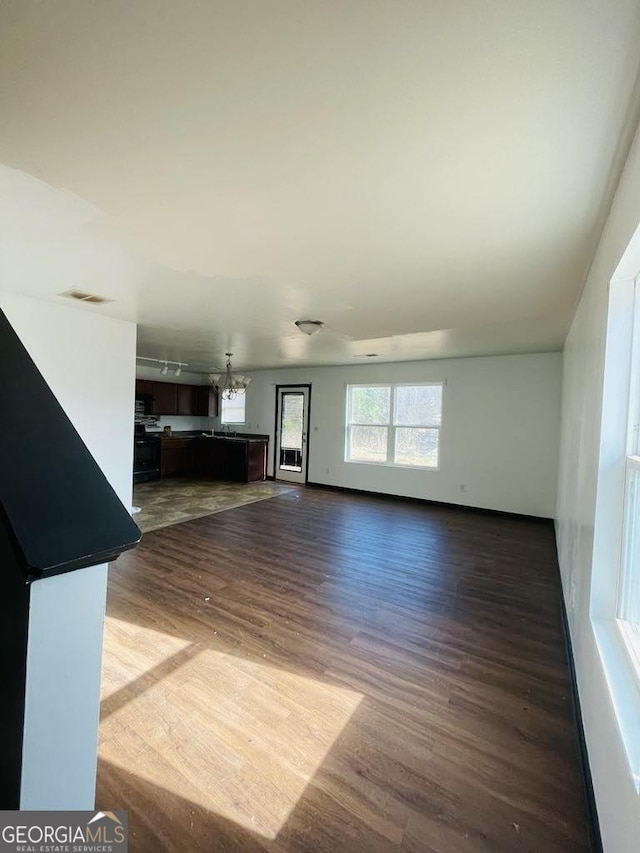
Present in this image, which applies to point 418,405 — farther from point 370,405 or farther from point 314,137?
point 314,137

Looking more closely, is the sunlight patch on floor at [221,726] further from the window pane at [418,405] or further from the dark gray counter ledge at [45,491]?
the window pane at [418,405]

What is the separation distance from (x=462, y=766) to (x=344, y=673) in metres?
0.70

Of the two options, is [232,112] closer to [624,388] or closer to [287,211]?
[287,211]

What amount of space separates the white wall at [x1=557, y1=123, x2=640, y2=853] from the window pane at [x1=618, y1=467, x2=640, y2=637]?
0.34 ft

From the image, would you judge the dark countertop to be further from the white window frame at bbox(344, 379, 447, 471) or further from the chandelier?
the white window frame at bbox(344, 379, 447, 471)

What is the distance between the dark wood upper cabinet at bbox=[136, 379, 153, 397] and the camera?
Answer: 294 inches

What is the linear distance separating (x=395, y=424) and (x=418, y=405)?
513 mm

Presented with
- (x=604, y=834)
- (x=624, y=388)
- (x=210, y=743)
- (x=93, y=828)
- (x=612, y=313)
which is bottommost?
(x=210, y=743)

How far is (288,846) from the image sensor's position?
1.23 meters

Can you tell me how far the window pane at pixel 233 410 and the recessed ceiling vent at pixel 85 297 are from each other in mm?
5299

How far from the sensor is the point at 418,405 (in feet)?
20.5

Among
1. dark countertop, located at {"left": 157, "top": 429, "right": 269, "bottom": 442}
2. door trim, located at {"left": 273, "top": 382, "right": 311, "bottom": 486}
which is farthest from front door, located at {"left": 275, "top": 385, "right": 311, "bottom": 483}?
dark countertop, located at {"left": 157, "top": 429, "right": 269, "bottom": 442}

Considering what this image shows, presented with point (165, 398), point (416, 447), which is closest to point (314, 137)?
point (416, 447)

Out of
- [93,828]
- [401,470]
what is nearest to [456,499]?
[401,470]
